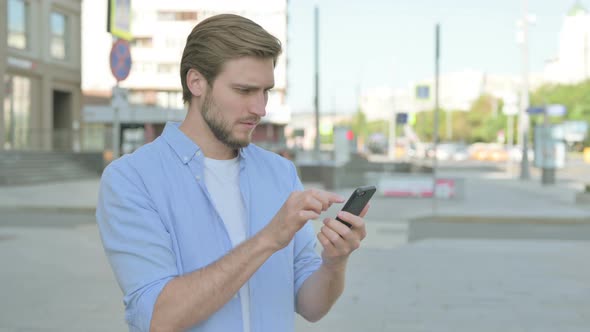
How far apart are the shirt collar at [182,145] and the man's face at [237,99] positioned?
7 cm

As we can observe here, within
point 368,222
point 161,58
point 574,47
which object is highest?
point 574,47

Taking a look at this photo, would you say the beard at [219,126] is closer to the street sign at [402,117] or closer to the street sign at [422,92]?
the street sign at [402,117]

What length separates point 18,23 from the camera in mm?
38281

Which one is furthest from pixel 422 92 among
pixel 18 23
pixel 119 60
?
pixel 18 23

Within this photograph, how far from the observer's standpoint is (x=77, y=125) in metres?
44.7

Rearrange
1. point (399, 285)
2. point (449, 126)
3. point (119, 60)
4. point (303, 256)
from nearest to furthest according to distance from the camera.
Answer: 1. point (303, 256)
2. point (399, 285)
3. point (119, 60)
4. point (449, 126)

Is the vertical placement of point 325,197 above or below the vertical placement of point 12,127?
below

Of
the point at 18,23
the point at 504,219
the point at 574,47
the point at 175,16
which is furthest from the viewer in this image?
the point at 574,47

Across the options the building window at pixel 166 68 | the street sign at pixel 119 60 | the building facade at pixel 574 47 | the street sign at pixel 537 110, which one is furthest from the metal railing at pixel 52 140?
the building facade at pixel 574 47

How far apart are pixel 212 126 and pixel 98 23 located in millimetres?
65785

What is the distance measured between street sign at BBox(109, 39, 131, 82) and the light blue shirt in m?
12.9

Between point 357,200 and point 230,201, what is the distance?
1.19 feet

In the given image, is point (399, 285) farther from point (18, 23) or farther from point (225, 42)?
point (18, 23)

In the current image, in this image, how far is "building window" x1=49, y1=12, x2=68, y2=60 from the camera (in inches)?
1642
